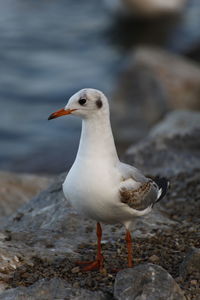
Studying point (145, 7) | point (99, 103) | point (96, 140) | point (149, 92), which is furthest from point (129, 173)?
point (145, 7)

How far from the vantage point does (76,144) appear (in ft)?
49.2

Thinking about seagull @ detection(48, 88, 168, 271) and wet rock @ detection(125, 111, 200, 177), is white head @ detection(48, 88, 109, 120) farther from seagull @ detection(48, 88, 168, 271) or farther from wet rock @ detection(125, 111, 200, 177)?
wet rock @ detection(125, 111, 200, 177)

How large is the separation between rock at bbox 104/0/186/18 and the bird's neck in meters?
18.9

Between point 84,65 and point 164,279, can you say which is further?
point 84,65

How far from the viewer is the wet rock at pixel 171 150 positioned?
27.4 feet

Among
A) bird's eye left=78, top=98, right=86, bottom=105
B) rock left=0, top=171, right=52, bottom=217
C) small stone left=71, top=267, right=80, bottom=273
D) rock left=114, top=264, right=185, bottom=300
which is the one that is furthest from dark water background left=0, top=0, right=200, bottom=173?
rock left=114, top=264, right=185, bottom=300

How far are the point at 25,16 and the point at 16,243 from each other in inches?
726

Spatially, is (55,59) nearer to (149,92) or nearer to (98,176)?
(149,92)

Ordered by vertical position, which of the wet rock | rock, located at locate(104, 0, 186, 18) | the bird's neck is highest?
the bird's neck

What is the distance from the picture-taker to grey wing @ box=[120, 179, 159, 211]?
5.31m

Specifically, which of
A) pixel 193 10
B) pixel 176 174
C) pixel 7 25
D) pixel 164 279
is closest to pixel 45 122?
pixel 7 25

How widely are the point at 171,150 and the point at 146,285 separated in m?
4.25

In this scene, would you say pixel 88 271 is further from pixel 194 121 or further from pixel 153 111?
pixel 153 111

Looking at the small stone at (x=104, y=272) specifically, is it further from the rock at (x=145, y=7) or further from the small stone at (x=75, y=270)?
the rock at (x=145, y=7)
